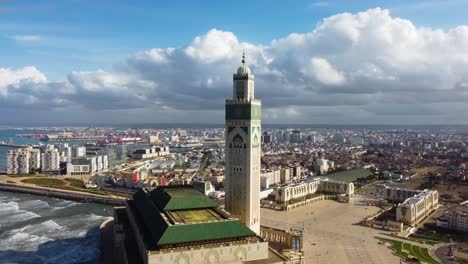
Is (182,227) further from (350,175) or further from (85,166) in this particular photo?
(85,166)

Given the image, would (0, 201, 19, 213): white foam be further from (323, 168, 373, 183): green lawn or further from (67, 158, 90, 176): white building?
(323, 168, 373, 183): green lawn

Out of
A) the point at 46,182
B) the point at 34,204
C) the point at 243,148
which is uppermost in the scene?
the point at 243,148

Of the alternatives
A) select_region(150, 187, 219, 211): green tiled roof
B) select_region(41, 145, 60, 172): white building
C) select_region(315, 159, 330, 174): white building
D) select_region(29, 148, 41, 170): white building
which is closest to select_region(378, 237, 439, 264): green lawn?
select_region(150, 187, 219, 211): green tiled roof

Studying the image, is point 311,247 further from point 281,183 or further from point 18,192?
point 18,192

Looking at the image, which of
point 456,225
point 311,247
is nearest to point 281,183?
point 456,225

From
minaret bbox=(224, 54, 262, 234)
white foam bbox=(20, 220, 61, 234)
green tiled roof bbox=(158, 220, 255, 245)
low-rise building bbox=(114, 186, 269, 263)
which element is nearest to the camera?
low-rise building bbox=(114, 186, 269, 263)

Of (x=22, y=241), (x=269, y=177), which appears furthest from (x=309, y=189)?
(x=22, y=241)
